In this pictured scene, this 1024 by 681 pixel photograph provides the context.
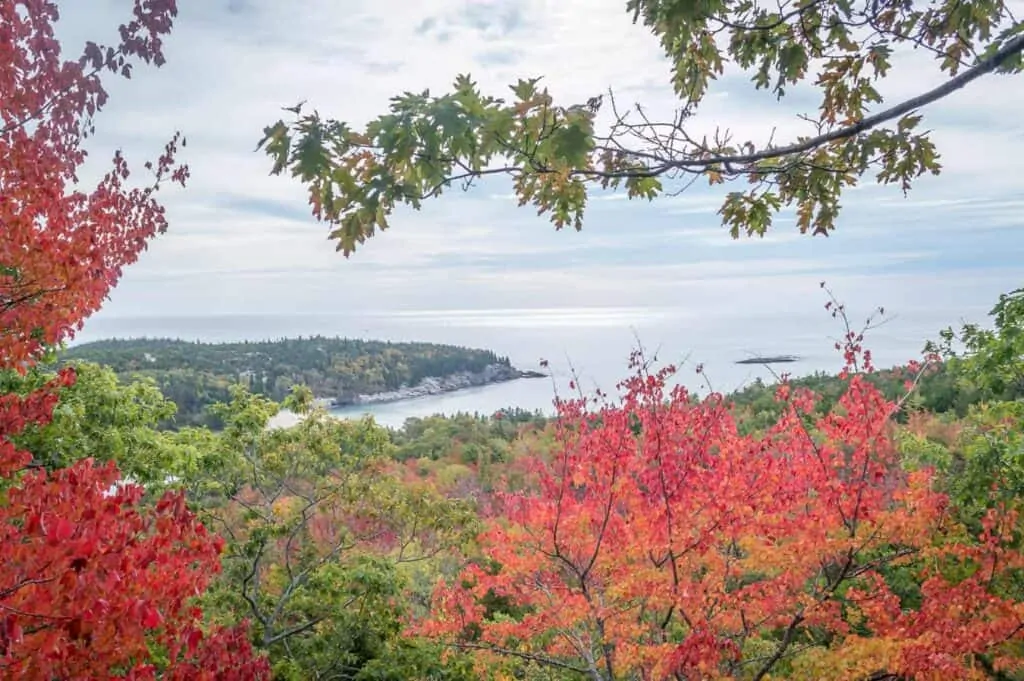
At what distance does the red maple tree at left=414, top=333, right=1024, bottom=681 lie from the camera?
21.4 ft

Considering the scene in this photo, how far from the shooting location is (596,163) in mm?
2865

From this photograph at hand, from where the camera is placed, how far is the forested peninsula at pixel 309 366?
956 inches

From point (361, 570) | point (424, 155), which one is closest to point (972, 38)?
point (424, 155)

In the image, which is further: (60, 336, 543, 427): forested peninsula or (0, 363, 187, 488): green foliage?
(60, 336, 543, 427): forested peninsula

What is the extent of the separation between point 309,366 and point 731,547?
3911cm

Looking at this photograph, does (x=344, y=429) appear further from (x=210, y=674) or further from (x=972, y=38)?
(x=972, y=38)

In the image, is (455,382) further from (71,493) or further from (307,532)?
(71,493)

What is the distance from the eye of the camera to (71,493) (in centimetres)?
388

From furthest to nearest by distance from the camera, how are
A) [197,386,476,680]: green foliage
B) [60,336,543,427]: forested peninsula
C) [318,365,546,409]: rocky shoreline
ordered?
[318,365,546,409]: rocky shoreline
[60,336,543,427]: forested peninsula
[197,386,476,680]: green foliage

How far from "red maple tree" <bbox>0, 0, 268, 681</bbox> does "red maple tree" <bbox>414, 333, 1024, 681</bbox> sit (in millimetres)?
3590

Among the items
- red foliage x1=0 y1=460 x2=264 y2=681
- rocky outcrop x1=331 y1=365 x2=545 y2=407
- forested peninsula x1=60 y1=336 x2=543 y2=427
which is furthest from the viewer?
rocky outcrop x1=331 y1=365 x2=545 y2=407

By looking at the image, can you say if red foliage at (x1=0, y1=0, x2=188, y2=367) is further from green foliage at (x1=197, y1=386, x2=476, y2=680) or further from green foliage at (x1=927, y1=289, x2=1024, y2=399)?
green foliage at (x1=927, y1=289, x2=1024, y2=399)

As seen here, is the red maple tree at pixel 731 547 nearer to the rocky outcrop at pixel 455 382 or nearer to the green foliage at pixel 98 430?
the green foliage at pixel 98 430

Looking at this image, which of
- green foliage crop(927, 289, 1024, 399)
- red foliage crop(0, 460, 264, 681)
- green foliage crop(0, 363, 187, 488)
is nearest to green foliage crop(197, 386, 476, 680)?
green foliage crop(0, 363, 187, 488)
